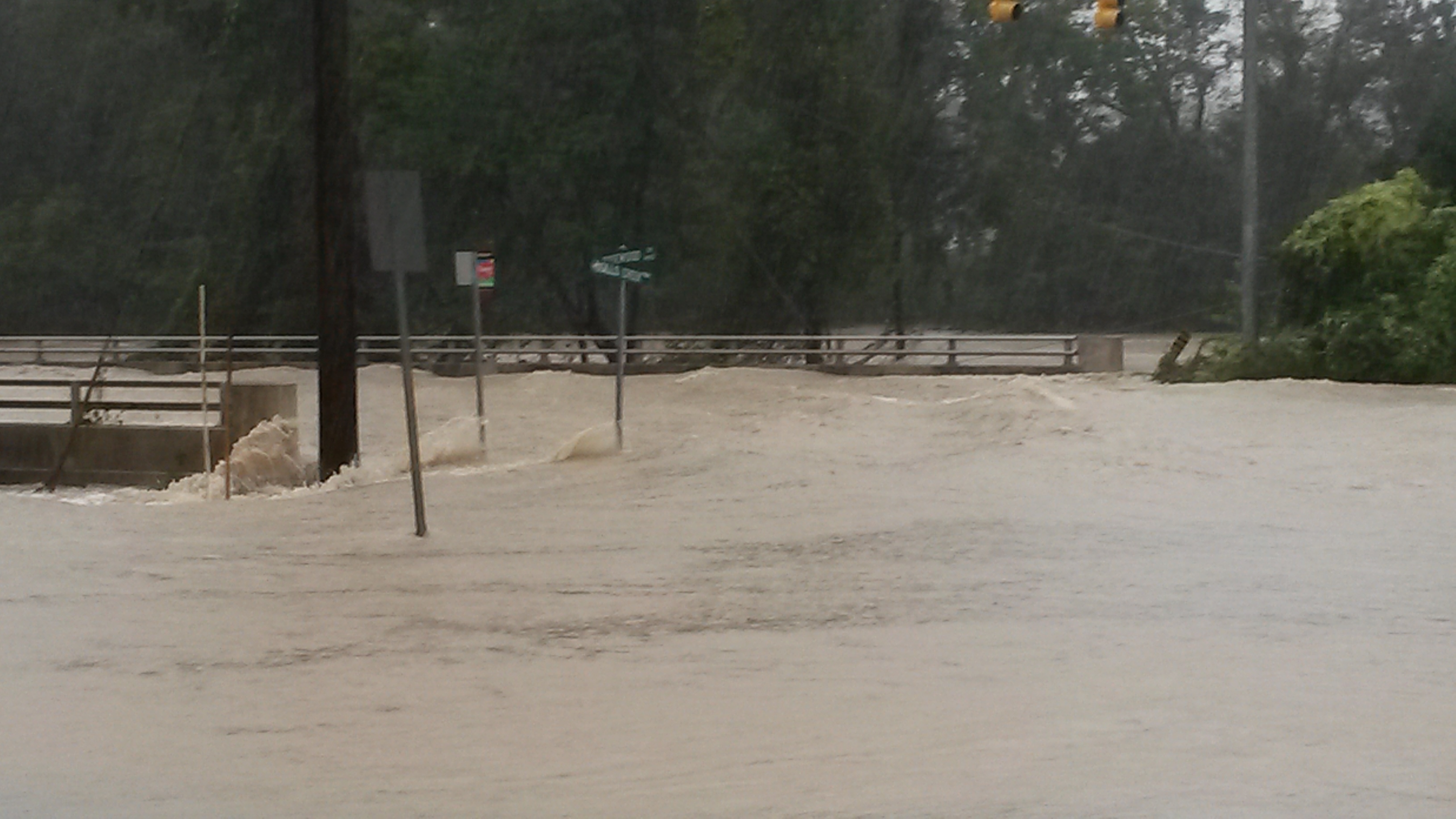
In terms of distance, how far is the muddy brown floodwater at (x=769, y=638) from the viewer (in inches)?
265

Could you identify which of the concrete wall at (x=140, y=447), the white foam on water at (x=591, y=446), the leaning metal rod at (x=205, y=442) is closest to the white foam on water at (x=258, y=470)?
the leaning metal rod at (x=205, y=442)

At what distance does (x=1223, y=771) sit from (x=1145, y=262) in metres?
50.4

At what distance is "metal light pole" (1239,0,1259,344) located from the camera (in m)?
28.2

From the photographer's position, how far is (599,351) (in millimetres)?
39531

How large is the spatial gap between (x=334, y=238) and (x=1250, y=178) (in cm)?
1628

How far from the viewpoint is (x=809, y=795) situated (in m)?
6.51

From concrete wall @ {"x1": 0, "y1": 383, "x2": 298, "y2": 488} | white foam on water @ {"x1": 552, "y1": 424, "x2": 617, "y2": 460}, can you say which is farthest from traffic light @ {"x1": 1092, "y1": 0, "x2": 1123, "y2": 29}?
concrete wall @ {"x1": 0, "y1": 383, "x2": 298, "y2": 488}

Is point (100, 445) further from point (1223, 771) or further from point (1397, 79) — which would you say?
point (1397, 79)

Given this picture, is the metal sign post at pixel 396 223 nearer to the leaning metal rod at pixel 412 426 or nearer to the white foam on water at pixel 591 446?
the leaning metal rod at pixel 412 426

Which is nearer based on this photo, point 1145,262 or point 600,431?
point 600,431

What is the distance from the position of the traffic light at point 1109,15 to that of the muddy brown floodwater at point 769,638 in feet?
19.8

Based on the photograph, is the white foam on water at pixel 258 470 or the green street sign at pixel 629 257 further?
the white foam on water at pixel 258 470

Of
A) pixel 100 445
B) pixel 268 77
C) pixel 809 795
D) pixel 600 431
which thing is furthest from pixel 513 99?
pixel 809 795

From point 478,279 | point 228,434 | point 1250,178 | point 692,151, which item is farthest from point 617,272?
point 692,151
